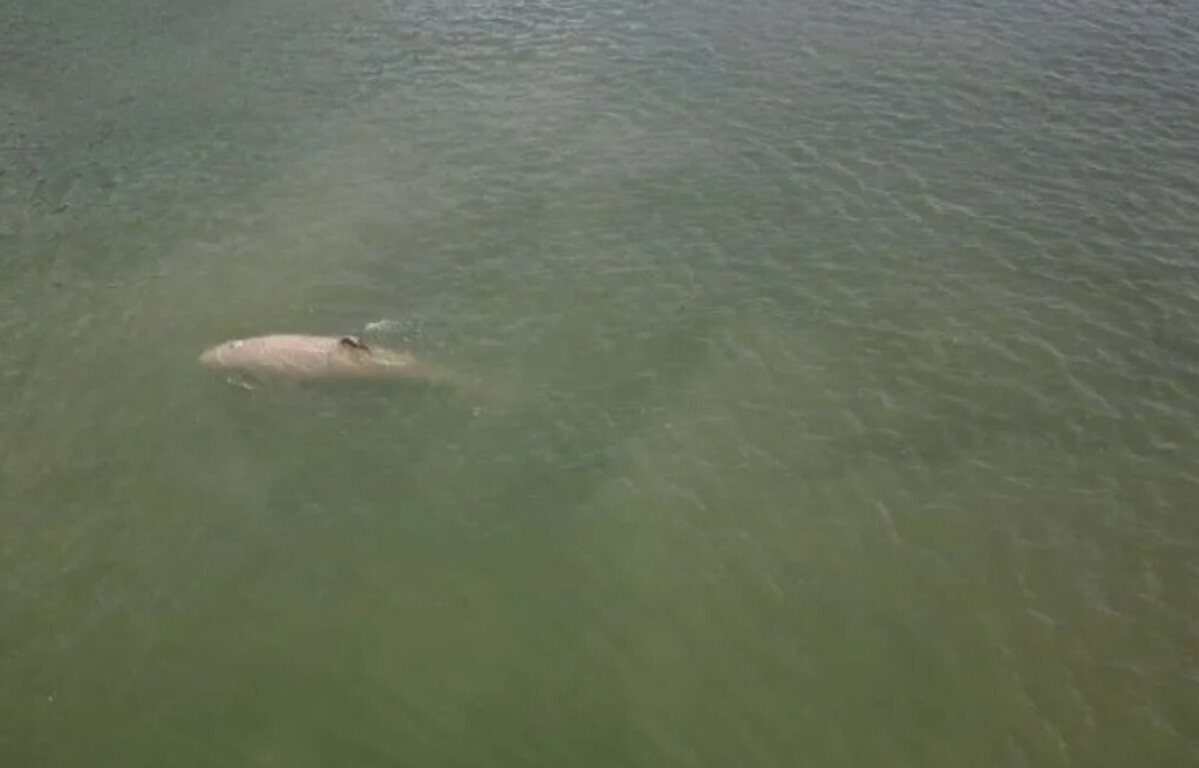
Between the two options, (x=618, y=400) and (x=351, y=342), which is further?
(x=351, y=342)

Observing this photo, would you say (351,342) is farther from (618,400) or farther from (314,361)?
(618,400)

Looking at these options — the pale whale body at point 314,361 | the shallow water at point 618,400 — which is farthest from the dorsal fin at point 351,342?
the shallow water at point 618,400

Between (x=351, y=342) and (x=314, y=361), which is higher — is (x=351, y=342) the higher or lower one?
the higher one

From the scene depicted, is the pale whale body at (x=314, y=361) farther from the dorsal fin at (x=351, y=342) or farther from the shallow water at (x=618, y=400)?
the shallow water at (x=618, y=400)

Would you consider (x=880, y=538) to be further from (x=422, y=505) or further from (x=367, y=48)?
(x=367, y=48)

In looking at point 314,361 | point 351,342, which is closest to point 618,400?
point 351,342
